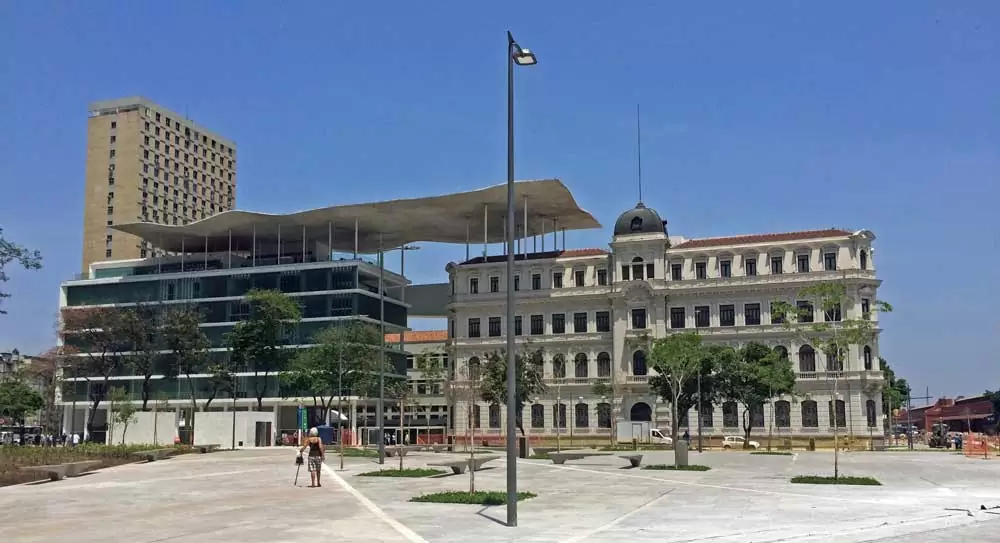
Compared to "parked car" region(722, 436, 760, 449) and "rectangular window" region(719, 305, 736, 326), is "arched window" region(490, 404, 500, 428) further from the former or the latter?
"rectangular window" region(719, 305, 736, 326)

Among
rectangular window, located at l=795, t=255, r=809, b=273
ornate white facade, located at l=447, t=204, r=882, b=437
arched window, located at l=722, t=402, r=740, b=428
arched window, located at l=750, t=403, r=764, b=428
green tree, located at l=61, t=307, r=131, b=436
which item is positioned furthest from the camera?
green tree, located at l=61, t=307, r=131, b=436

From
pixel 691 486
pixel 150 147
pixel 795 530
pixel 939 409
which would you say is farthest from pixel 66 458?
pixel 939 409

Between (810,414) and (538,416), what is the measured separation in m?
23.3

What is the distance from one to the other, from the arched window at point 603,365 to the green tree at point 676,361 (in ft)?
32.3

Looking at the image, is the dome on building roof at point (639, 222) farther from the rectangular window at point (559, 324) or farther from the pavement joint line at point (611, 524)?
the pavement joint line at point (611, 524)

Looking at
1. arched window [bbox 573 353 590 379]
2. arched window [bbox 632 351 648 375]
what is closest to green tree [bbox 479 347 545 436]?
arched window [bbox 573 353 590 379]

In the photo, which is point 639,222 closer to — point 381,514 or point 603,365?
point 603,365

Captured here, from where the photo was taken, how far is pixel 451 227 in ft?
310

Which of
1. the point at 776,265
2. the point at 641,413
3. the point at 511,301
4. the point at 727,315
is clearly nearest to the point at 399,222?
the point at 641,413

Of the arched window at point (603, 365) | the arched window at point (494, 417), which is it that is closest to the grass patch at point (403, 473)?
the arched window at point (603, 365)

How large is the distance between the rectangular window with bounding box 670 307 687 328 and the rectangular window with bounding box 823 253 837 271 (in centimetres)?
1224

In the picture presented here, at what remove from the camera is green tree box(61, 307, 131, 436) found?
3423 inches

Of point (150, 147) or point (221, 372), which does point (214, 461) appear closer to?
point (221, 372)

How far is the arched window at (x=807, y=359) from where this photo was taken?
77750 mm
